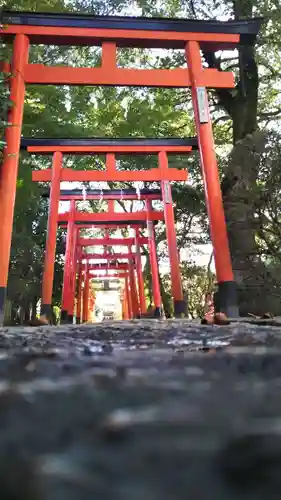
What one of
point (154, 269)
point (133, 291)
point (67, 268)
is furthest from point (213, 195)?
point (133, 291)

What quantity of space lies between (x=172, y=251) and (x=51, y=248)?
2431 millimetres

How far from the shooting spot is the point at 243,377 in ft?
2.91

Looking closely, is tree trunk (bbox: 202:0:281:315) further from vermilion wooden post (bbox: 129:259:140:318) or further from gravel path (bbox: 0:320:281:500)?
vermilion wooden post (bbox: 129:259:140:318)

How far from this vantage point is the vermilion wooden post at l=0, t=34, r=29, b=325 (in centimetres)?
581


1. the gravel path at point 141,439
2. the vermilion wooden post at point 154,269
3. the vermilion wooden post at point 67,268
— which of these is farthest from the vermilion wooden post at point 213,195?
the vermilion wooden post at point 67,268

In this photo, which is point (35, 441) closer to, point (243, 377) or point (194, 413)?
point (194, 413)

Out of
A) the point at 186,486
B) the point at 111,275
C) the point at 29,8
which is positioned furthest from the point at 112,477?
the point at 111,275

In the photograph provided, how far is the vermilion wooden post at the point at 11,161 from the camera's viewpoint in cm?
581

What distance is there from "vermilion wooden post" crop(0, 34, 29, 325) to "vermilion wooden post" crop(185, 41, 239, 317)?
2.32 metres

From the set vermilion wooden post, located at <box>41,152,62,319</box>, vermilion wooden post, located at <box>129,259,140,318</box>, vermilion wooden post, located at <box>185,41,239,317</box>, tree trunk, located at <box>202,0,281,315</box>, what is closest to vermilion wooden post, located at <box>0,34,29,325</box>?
vermilion wooden post, located at <box>185,41,239,317</box>

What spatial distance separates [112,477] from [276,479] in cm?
14

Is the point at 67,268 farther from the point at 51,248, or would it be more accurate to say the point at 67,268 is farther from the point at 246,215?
the point at 246,215

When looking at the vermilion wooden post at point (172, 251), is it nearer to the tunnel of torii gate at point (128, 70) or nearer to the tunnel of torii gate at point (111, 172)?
the tunnel of torii gate at point (111, 172)

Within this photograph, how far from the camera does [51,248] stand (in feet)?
30.0
